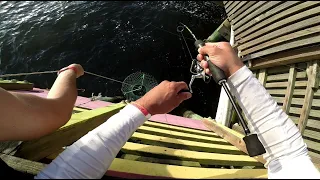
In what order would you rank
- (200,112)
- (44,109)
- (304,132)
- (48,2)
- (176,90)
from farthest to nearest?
1. (48,2)
2. (200,112)
3. (304,132)
4. (176,90)
5. (44,109)

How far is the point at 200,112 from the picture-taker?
7.95m

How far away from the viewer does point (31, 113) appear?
201 centimetres

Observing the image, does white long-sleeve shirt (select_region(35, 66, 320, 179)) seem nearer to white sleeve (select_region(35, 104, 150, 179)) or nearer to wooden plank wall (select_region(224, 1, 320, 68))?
white sleeve (select_region(35, 104, 150, 179))

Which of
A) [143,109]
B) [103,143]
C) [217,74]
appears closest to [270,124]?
[217,74]

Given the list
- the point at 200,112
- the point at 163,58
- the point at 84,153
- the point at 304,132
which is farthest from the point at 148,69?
the point at 84,153

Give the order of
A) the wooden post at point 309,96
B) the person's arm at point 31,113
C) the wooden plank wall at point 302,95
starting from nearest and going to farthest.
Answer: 1. the person's arm at point 31,113
2. the wooden plank wall at point 302,95
3. the wooden post at point 309,96

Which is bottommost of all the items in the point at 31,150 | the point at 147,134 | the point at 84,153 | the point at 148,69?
the point at 148,69

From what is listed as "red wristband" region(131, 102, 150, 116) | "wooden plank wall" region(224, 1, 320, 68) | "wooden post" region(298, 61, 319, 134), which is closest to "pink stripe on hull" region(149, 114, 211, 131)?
"wooden post" region(298, 61, 319, 134)

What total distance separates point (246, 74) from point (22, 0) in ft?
41.4

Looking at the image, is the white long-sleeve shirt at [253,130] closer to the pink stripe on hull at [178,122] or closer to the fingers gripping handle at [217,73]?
the fingers gripping handle at [217,73]

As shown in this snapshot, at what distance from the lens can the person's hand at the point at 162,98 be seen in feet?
6.98

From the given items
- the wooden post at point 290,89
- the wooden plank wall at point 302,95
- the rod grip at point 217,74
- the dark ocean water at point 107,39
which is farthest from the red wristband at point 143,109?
the dark ocean water at point 107,39

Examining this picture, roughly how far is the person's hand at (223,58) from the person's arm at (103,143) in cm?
43

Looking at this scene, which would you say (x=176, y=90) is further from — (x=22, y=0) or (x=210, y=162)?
(x=22, y=0)
